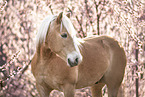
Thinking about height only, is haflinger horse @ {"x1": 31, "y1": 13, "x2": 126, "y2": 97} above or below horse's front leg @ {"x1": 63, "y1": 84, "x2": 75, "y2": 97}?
above

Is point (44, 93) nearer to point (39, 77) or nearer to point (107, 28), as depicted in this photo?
point (39, 77)

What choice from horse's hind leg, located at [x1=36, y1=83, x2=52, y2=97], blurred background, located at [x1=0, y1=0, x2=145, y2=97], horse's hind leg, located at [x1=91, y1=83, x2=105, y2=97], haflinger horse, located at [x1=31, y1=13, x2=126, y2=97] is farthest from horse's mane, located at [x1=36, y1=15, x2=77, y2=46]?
blurred background, located at [x1=0, y1=0, x2=145, y2=97]

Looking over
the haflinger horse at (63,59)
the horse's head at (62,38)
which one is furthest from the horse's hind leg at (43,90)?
the horse's head at (62,38)

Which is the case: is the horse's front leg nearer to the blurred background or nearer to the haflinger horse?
the haflinger horse

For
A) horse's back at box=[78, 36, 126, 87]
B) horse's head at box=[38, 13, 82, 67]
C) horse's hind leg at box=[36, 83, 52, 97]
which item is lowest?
horse's hind leg at box=[36, 83, 52, 97]

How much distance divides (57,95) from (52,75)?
387cm

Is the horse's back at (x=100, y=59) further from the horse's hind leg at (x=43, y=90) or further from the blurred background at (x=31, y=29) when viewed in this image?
the blurred background at (x=31, y=29)

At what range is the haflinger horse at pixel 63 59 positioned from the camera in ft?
9.52

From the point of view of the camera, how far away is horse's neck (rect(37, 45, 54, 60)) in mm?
3117

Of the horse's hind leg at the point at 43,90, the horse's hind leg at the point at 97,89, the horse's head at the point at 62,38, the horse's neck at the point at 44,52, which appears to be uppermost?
the horse's head at the point at 62,38

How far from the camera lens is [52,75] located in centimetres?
309

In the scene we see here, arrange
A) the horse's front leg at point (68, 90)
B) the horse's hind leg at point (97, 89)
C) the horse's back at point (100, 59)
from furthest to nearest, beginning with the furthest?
the horse's hind leg at point (97, 89), the horse's back at point (100, 59), the horse's front leg at point (68, 90)

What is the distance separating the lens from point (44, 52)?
3139mm

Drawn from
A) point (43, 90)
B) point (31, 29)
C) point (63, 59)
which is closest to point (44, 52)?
point (63, 59)
